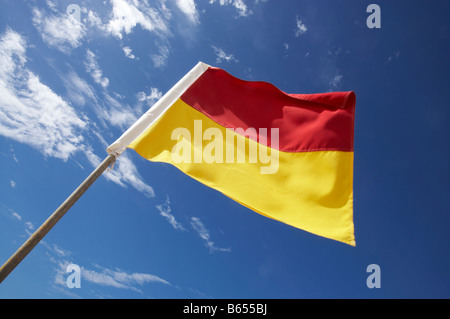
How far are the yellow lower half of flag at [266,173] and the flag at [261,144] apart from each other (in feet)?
0.06

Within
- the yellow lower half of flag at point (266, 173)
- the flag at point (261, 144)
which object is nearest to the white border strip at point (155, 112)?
the flag at point (261, 144)

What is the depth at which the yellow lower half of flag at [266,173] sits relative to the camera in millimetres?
5977

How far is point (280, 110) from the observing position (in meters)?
7.63

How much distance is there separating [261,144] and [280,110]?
42.8 inches

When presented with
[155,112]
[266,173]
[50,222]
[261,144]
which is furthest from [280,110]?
[50,222]

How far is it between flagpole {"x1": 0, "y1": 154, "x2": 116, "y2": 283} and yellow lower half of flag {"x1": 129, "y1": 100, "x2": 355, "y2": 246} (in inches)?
39.6

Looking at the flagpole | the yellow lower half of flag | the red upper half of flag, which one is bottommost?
the flagpole

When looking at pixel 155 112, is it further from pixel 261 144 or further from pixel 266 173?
pixel 266 173

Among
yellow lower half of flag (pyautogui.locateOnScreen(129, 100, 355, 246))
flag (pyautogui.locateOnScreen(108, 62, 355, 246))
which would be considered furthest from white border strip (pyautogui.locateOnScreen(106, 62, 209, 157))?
yellow lower half of flag (pyautogui.locateOnScreen(129, 100, 355, 246))

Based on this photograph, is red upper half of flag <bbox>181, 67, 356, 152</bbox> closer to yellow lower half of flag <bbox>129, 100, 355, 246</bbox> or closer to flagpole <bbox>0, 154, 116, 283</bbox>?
yellow lower half of flag <bbox>129, 100, 355, 246</bbox>

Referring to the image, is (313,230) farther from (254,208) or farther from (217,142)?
(217,142)

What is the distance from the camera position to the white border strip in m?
5.43
